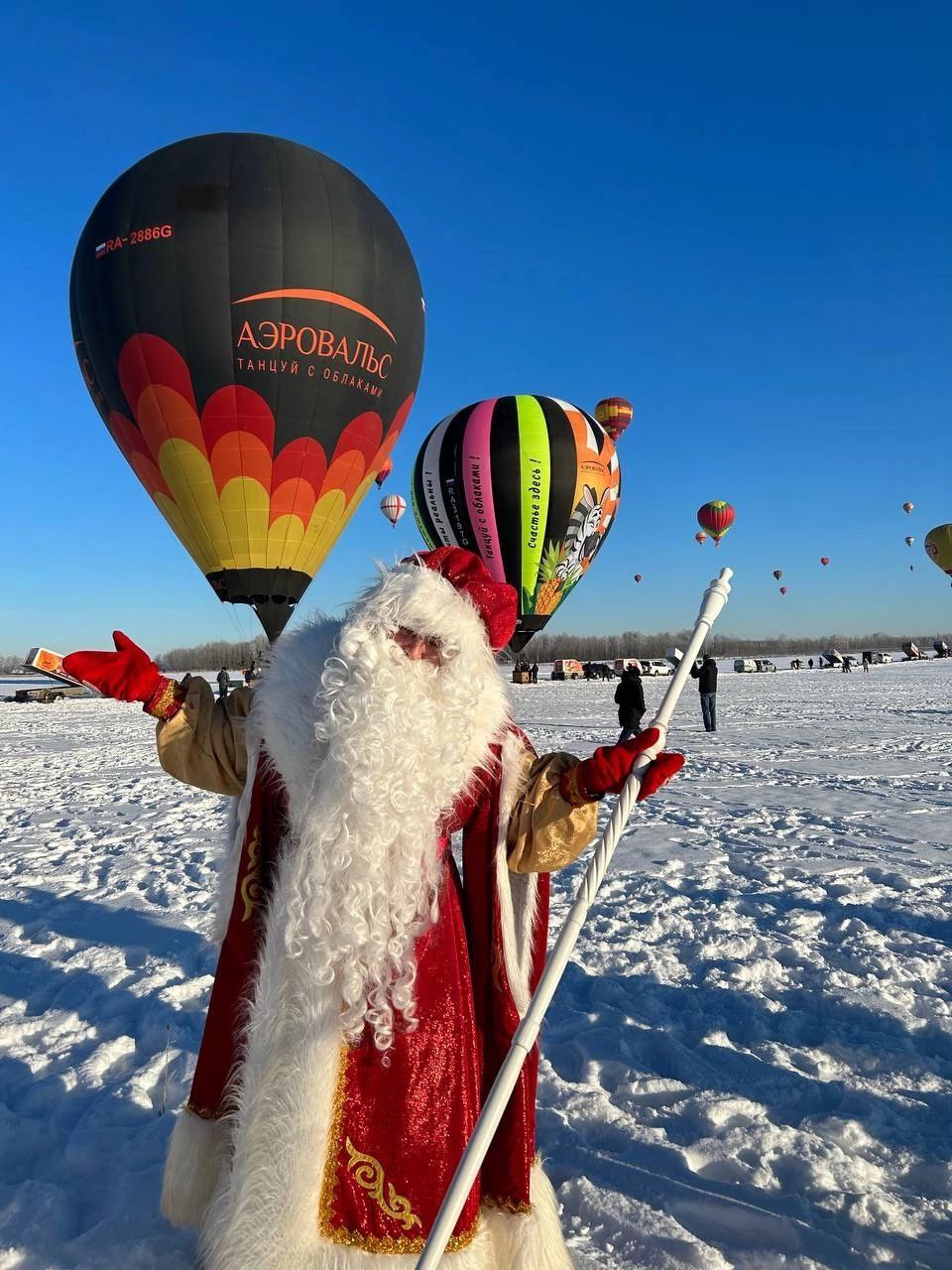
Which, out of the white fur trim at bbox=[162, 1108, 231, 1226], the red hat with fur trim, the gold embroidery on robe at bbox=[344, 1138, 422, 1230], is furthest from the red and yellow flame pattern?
the gold embroidery on robe at bbox=[344, 1138, 422, 1230]

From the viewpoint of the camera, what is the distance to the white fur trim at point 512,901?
190 centimetres

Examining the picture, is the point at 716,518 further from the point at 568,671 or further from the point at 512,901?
the point at 512,901

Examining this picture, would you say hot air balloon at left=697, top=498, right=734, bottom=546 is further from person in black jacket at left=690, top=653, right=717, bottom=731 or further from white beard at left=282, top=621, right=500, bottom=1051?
white beard at left=282, top=621, right=500, bottom=1051

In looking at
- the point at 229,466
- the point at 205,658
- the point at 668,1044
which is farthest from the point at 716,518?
the point at 205,658

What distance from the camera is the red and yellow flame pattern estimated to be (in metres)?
9.88

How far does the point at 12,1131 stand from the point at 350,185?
38.8 ft

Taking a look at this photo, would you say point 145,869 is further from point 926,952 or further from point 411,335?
point 411,335

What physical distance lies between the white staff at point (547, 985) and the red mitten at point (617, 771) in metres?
0.02

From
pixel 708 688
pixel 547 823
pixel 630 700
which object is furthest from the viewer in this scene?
pixel 708 688

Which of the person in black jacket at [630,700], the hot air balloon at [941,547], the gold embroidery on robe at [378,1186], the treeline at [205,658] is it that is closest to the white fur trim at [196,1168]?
the gold embroidery on robe at [378,1186]

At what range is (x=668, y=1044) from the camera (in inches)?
122

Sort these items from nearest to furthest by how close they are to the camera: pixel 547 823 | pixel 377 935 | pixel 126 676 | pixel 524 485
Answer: pixel 377 935 < pixel 547 823 < pixel 126 676 < pixel 524 485

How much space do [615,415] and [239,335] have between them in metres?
20.2

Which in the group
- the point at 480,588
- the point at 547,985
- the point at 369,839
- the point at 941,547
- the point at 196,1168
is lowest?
the point at 196,1168
